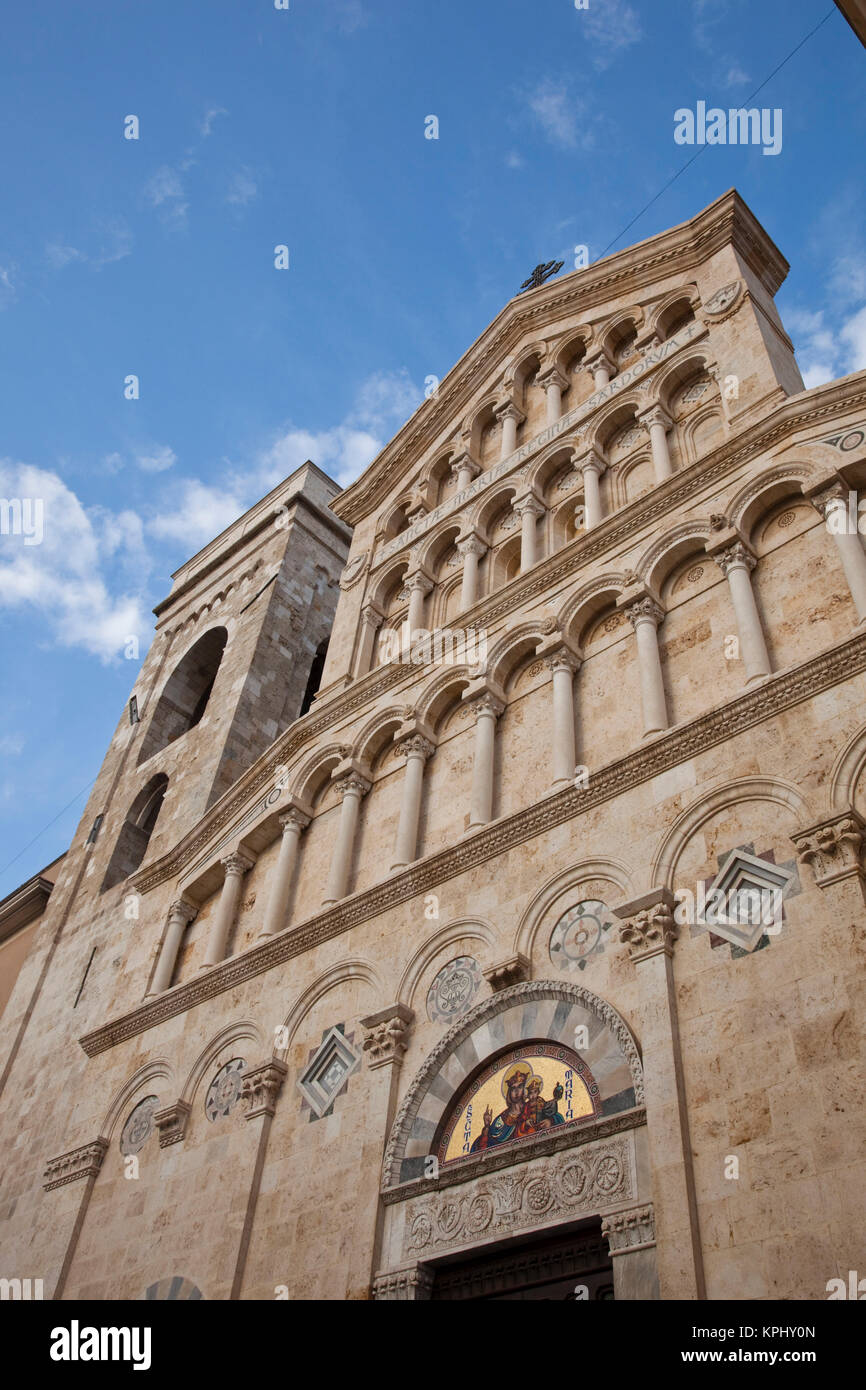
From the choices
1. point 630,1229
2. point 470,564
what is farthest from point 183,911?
point 630,1229

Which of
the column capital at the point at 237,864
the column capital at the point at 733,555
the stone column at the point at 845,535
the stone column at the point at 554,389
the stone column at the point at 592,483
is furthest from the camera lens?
the stone column at the point at 554,389

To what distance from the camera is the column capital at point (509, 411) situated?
17.7 meters

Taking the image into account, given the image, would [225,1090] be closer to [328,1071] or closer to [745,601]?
[328,1071]

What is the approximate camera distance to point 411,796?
13023mm

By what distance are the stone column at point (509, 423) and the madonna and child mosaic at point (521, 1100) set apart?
9.69 meters

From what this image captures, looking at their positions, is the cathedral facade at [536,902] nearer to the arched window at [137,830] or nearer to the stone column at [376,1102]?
the stone column at [376,1102]

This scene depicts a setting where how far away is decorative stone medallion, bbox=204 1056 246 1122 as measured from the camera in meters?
12.2

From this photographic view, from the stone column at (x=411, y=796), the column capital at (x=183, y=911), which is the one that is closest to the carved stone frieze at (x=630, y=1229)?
the stone column at (x=411, y=796)

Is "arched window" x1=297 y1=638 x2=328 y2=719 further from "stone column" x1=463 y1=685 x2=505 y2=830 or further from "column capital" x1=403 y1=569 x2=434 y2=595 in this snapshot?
"stone column" x1=463 y1=685 x2=505 y2=830

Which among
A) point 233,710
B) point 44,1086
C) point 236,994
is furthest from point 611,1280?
point 233,710

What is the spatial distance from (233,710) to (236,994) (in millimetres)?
8110

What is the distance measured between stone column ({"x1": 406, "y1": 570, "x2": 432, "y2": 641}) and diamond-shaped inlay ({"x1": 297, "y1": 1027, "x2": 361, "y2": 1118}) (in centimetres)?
603

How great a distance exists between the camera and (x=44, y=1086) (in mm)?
16797

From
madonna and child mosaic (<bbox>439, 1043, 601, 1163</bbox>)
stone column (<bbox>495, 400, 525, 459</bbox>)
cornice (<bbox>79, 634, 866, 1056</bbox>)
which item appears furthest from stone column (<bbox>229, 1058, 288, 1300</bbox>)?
stone column (<bbox>495, 400, 525, 459</bbox>)
